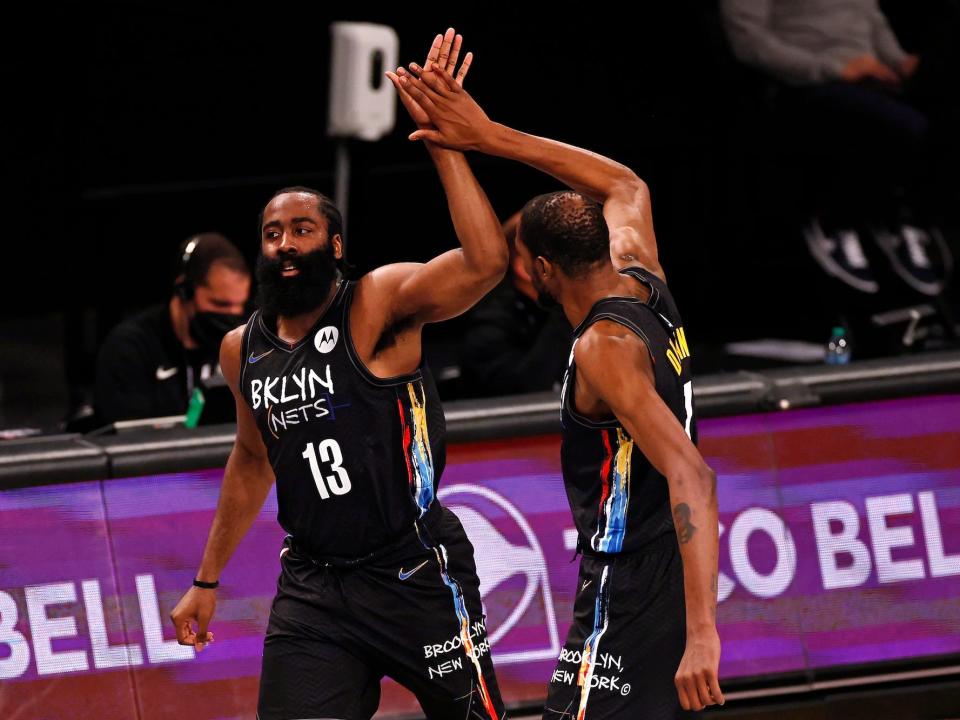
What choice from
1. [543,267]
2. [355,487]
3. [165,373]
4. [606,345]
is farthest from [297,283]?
[165,373]

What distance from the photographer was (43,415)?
28.0 ft

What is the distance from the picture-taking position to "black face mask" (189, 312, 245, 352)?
6633 mm

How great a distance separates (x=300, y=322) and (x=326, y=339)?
0.12 meters

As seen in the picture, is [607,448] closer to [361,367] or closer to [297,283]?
[361,367]

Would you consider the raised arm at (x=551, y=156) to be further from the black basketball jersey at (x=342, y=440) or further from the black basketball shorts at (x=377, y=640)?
the black basketball shorts at (x=377, y=640)

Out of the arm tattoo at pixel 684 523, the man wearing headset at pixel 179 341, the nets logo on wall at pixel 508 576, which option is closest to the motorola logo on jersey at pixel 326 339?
the arm tattoo at pixel 684 523

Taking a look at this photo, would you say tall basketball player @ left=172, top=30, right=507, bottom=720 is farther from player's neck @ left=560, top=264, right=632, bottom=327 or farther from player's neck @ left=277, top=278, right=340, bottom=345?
player's neck @ left=560, top=264, right=632, bottom=327

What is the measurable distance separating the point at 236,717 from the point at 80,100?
207 inches

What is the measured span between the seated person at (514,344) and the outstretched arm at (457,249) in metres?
2.05

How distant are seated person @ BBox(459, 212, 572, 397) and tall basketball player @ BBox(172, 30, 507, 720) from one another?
1971 mm

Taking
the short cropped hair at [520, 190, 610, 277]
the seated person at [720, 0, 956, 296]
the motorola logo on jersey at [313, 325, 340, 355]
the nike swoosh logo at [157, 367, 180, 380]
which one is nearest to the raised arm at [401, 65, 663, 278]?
the short cropped hair at [520, 190, 610, 277]

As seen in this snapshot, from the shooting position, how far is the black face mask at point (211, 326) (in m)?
6.63

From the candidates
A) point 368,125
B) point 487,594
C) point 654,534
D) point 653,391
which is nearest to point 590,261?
point 653,391

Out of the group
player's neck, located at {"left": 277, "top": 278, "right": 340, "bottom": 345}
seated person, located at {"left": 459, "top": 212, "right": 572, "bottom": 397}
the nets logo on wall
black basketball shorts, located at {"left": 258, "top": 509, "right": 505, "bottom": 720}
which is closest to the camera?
black basketball shorts, located at {"left": 258, "top": 509, "right": 505, "bottom": 720}
